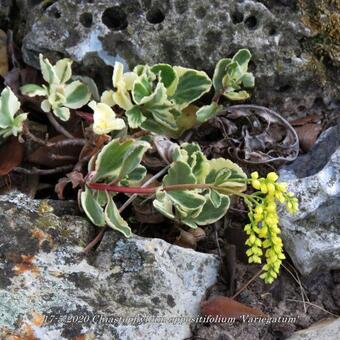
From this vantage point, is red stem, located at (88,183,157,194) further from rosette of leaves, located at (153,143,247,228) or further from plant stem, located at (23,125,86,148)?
plant stem, located at (23,125,86,148)

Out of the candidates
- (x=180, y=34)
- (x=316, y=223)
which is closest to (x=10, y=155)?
(x=180, y=34)

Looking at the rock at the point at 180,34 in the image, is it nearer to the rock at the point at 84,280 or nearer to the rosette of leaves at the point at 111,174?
the rosette of leaves at the point at 111,174

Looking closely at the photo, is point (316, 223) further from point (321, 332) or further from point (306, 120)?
point (306, 120)

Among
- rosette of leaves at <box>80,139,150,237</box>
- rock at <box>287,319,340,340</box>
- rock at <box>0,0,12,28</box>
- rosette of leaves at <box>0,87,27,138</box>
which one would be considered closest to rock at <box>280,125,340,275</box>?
rock at <box>287,319,340,340</box>

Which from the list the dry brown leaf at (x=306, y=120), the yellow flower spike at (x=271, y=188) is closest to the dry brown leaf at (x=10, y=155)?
the yellow flower spike at (x=271, y=188)

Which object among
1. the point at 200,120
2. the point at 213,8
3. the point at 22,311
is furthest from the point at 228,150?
the point at 22,311
